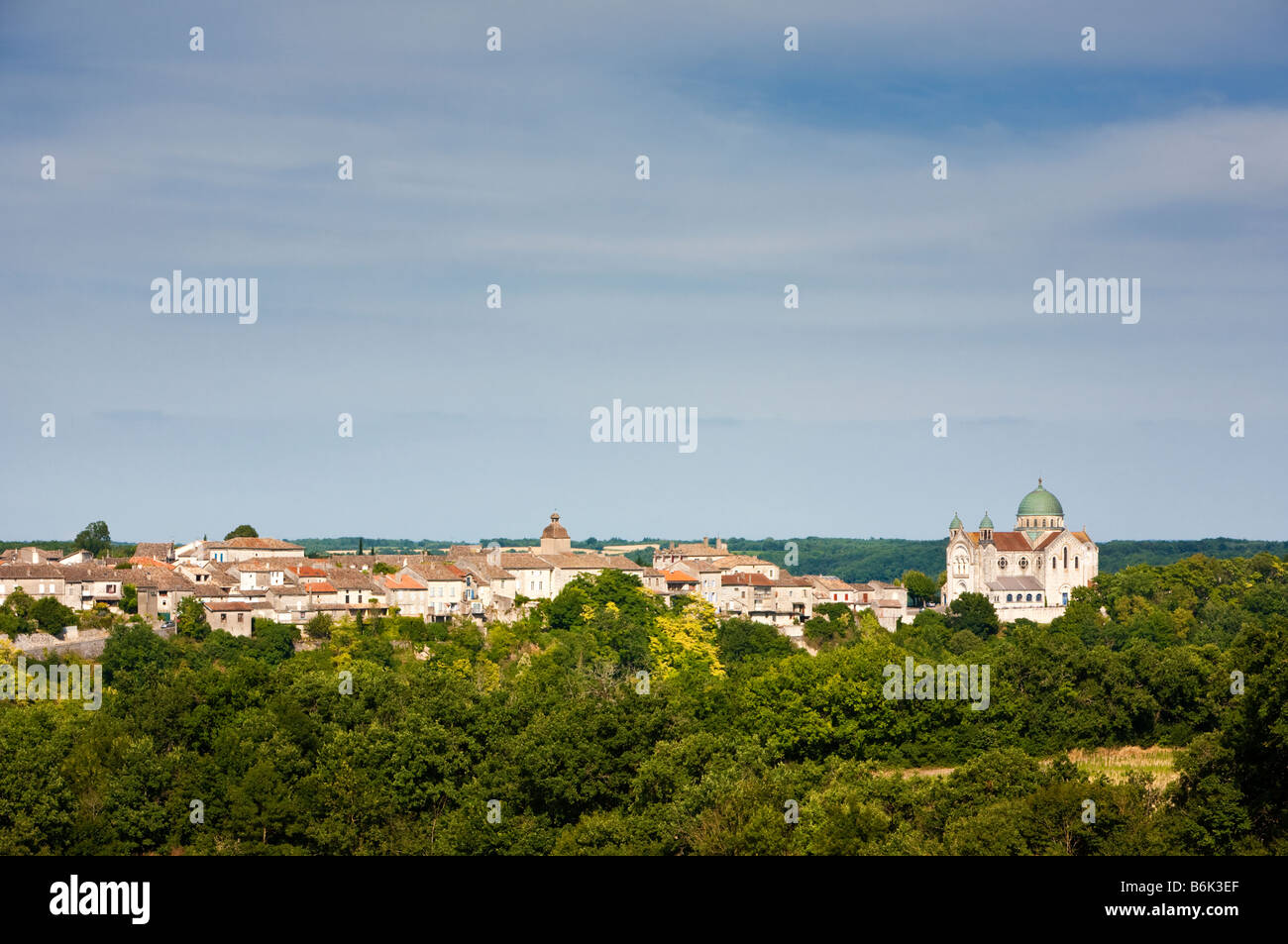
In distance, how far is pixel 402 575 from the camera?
341 feet

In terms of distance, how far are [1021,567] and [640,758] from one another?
98.6m

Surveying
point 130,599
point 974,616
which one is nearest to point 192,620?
point 130,599

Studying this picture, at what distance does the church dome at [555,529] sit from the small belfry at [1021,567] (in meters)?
37.1

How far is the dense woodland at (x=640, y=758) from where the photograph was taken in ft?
121

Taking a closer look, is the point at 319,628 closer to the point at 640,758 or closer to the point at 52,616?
the point at 52,616

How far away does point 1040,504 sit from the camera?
146m

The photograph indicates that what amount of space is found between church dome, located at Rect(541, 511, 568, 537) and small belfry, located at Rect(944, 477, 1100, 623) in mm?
37074

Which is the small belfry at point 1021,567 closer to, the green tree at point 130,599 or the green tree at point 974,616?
the green tree at point 974,616

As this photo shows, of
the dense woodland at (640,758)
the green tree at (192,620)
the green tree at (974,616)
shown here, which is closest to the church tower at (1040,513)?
the green tree at (974,616)

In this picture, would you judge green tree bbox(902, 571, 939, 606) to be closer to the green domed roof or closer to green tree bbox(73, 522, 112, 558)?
the green domed roof

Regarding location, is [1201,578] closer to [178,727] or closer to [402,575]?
[402,575]

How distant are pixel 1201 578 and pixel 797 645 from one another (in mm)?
50856
